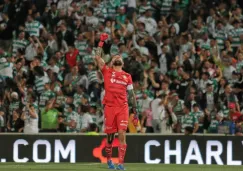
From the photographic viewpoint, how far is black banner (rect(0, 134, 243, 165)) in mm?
22594

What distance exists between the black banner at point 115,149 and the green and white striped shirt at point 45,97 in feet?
12.5

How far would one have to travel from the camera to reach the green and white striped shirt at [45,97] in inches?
1043

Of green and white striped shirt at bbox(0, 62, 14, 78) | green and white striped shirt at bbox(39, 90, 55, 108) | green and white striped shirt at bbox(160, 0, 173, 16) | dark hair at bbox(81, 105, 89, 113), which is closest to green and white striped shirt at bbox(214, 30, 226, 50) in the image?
green and white striped shirt at bbox(160, 0, 173, 16)

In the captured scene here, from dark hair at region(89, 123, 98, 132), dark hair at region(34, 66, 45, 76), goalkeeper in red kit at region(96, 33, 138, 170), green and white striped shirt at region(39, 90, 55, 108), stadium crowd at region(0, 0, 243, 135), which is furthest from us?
dark hair at region(34, 66, 45, 76)

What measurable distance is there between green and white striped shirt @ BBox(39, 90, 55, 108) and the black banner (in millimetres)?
3803

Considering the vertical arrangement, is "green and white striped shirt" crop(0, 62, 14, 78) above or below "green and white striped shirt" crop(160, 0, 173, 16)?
below

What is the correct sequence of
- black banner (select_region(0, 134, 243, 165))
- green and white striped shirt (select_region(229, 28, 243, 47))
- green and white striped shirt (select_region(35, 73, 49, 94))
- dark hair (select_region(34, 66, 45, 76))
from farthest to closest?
green and white striped shirt (select_region(229, 28, 243, 47))
dark hair (select_region(34, 66, 45, 76))
green and white striped shirt (select_region(35, 73, 49, 94))
black banner (select_region(0, 134, 243, 165))

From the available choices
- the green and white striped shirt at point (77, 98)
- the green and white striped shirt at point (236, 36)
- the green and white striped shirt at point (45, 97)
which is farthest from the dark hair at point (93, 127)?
the green and white striped shirt at point (236, 36)

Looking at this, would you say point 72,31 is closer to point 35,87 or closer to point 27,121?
point 35,87

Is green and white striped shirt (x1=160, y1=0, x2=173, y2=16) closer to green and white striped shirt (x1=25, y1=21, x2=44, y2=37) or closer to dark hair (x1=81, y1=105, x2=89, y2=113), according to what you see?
green and white striped shirt (x1=25, y1=21, x2=44, y2=37)

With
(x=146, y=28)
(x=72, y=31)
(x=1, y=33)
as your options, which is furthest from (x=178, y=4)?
(x=1, y=33)

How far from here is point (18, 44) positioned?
2922cm

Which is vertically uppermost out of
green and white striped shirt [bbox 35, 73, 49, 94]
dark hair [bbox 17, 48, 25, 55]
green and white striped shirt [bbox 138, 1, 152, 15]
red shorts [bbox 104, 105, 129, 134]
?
green and white striped shirt [bbox 138, 1, 152, 15]

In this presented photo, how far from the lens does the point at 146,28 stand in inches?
1155
